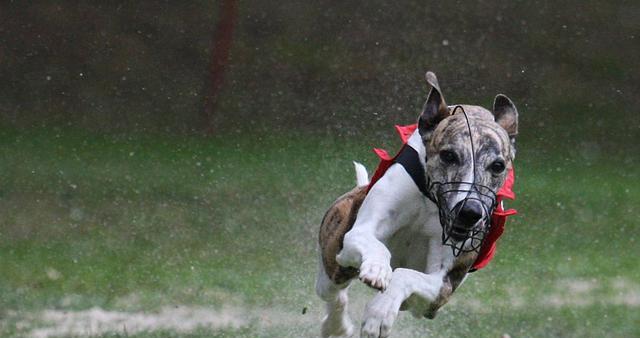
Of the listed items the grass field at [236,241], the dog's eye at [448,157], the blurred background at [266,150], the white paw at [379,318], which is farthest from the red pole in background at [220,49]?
the white paw at [379,318]

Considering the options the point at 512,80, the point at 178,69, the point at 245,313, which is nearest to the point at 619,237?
the point at 512,80

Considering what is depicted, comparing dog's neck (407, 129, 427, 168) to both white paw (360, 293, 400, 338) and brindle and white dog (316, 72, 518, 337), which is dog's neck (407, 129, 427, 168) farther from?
white paw (360, 293, 400, 338)

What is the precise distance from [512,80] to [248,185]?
8.99ft

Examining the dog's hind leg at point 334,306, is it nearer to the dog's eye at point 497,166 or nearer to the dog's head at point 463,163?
the dog's head at point 463,163

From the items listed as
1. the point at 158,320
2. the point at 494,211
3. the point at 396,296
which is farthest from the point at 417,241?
the point at 158,320

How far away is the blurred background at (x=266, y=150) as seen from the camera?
239 inches

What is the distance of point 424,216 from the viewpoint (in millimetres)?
3975

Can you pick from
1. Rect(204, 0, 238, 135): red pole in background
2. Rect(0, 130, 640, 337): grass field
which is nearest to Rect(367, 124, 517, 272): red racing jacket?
Rect(0, 130, 640, 337): grass field

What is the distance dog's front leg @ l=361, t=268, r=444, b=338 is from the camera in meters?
3.59

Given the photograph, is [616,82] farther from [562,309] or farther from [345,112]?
[562,309]

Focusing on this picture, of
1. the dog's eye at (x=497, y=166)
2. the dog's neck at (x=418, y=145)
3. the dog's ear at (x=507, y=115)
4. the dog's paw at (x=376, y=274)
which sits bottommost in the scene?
the dog's paw at (x=376, y=274)

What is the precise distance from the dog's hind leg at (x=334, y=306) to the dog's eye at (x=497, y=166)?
3.52 feet

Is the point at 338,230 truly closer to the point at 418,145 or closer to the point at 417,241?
the point at 417,241

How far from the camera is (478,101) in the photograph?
9.34 m
